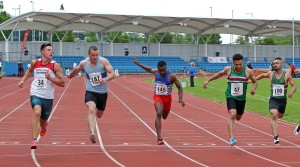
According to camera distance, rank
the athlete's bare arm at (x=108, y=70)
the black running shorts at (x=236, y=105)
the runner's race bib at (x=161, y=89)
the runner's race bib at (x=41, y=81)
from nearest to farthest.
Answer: the runner's race bib at (x=41, y=81) < the athlete's bare arm at (x=108, y=70) < the black running shorts at (x=236, y=105) < the runner's race bib at (x=161, y=89)

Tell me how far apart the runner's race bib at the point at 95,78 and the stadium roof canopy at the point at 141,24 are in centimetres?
4526

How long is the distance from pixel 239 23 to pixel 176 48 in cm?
1110

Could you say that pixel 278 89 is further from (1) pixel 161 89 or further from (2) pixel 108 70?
(2) pixel 108 70

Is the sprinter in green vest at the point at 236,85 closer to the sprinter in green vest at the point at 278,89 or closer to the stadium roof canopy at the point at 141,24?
the sprinter in green vest at the point at 278,89

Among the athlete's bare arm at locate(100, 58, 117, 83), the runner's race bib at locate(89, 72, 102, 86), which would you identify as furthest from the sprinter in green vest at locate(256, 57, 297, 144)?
the runner's race bib at locate(89, 72, 102, 86)

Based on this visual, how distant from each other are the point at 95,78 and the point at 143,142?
90.5 inches

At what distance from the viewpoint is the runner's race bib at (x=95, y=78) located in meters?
10.7

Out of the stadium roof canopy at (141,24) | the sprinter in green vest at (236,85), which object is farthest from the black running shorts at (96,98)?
the stadium roof canopy at (141,24)

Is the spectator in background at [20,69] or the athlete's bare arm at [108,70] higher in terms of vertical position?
the athlete's bare arm at [108,70]

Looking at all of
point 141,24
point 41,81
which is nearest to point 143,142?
point 41,81

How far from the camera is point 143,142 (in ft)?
40.5

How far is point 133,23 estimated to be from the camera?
6144 centimetres

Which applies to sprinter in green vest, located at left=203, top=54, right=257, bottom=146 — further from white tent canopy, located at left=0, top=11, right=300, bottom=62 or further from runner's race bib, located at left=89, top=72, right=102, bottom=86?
white tent canopy, located at left=0, top=11, right=300, bottom=62

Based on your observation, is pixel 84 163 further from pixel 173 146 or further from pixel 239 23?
pixel 239 23
